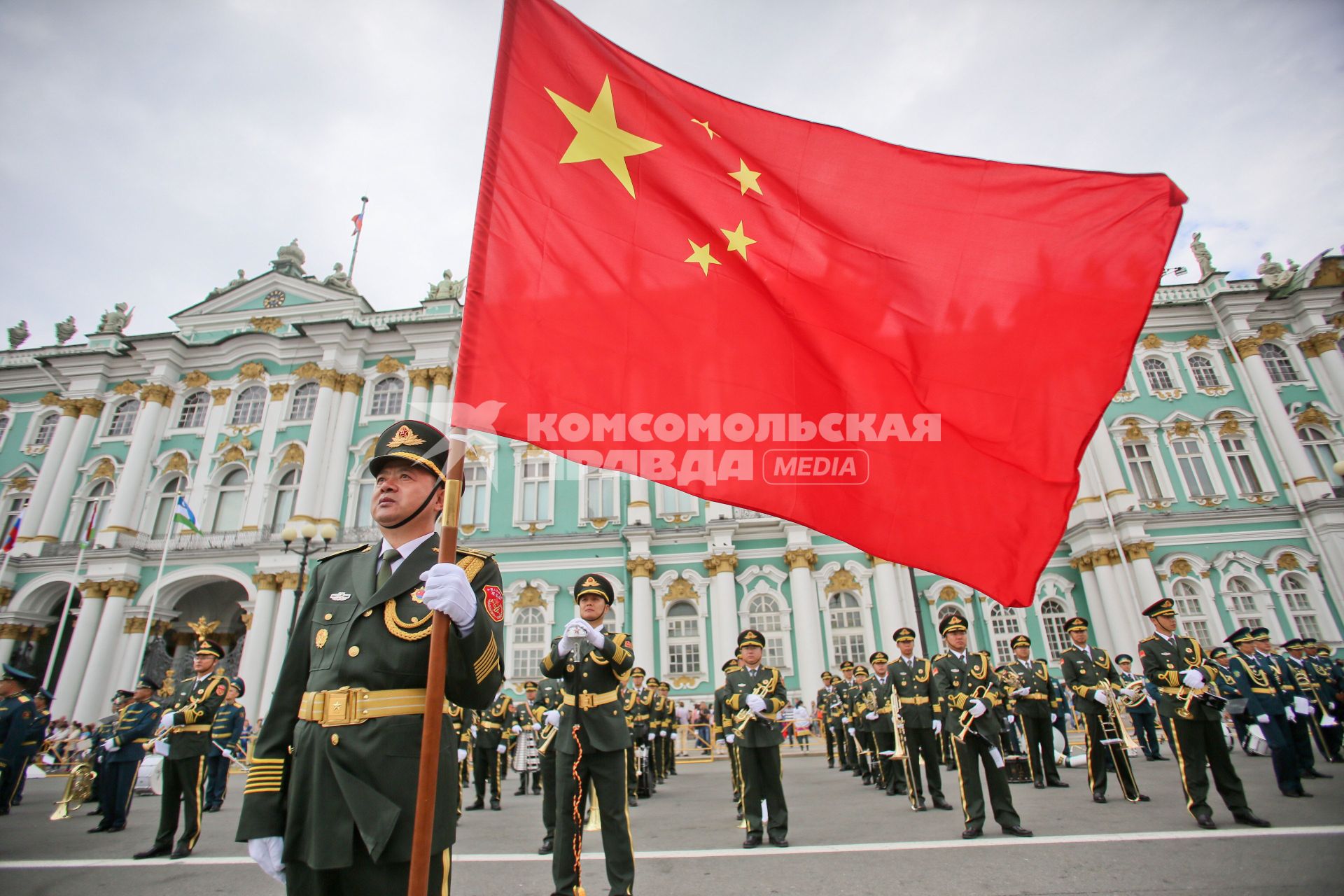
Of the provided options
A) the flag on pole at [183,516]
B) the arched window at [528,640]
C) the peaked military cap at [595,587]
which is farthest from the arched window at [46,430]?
the peaked military cap at [595,587]

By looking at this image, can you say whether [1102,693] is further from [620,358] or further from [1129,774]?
[620,358]

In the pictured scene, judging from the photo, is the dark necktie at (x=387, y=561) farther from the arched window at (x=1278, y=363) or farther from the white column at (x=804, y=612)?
the arched window at (x=1278, y=363)

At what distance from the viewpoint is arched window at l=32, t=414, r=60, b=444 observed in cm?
2909

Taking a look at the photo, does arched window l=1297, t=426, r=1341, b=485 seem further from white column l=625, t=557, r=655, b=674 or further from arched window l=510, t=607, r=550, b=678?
arched window l=510, t=607, r=550, b=678

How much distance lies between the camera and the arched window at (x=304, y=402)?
27.3m

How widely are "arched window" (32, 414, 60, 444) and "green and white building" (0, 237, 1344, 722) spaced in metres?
0.12

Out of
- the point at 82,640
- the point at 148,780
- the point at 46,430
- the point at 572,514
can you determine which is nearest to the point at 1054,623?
the point at 572,514

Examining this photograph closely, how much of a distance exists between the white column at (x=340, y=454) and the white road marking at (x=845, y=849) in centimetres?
1901

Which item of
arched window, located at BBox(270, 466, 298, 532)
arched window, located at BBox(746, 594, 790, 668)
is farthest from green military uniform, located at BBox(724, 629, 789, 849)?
arched window, located at BBox(270, 466, 298, 532)

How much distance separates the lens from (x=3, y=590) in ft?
81.6

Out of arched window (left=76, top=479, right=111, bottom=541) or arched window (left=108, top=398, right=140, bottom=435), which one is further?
arched window (left=108, top=398, right=140, bottom=435)

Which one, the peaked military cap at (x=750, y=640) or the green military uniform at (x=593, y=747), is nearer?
the green military uniform at (x=593, y=747)

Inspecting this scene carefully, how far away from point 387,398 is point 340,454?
293 cm

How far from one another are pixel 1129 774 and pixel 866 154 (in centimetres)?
833
